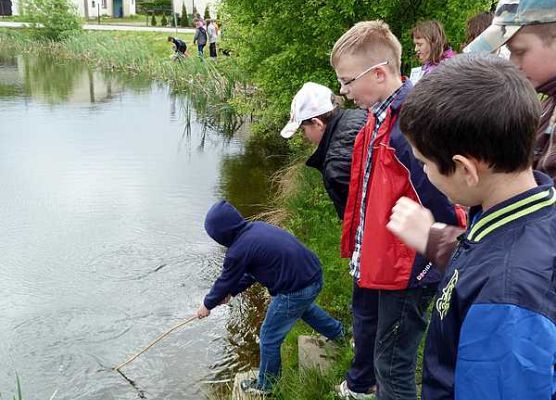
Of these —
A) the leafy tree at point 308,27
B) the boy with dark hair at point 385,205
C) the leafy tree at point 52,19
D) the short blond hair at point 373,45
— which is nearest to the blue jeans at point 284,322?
the boy with dark hair at point 385,205

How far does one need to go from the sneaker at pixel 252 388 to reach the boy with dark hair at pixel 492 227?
7.81ft

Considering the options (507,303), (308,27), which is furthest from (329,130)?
(308,27)

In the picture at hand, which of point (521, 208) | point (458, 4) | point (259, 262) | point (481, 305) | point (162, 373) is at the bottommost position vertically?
point (162, 373)

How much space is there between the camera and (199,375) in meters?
4.48

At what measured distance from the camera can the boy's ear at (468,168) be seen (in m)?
1.26

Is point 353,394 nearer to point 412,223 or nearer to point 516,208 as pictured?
point 412,223

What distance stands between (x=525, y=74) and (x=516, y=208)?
51cm

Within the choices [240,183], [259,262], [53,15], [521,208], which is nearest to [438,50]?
[259,262]

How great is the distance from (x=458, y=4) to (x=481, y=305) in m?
5.63

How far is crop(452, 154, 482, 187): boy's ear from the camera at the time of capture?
1.26 m

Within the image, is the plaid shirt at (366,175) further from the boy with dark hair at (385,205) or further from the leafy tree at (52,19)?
the leafy tree at (52,19)

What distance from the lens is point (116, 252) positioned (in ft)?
21.8

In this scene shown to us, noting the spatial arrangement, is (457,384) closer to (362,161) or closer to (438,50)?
(362,161)

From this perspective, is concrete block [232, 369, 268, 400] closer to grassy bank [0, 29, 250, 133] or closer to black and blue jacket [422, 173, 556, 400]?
black and blue jacket [422, 173, 556, 400]
